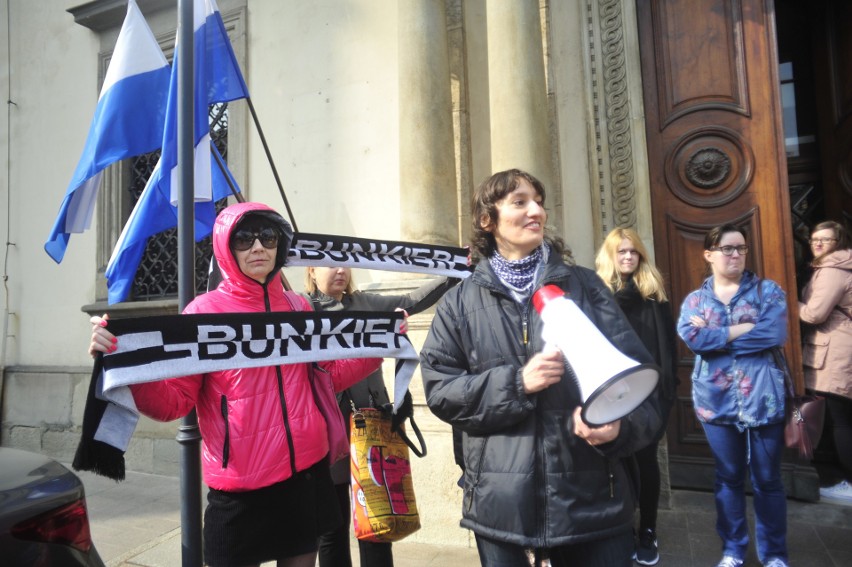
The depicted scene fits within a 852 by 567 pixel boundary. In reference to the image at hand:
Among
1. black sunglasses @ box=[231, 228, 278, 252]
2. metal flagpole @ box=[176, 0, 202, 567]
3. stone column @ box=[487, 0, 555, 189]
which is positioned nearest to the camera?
black sunglasses @ box=[231, 228, 278, 252]

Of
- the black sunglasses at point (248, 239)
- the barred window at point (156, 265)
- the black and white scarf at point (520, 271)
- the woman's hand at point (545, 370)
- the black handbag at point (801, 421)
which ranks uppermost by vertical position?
the barred window at point (156, 265)

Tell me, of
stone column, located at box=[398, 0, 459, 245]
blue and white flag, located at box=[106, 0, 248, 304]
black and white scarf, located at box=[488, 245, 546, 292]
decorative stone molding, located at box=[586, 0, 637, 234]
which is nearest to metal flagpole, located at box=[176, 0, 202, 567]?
blue and white flag, located at box=[106, 0, 248, 304]

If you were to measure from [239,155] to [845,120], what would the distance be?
5633mm

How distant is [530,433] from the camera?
1824 mm

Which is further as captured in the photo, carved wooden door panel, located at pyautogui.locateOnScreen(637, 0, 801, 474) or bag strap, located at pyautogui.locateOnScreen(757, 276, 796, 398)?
carved wooden door panel, located at pyautogui.locateOnScreen(637, 0, 801, 474)

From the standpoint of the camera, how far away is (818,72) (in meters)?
5.51

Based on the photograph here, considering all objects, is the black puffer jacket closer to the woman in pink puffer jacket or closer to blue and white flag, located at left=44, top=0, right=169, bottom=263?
the woman in pink puffer jacket

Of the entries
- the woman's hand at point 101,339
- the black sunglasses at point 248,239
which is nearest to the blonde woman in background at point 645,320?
the black sunglasses at point 248,239

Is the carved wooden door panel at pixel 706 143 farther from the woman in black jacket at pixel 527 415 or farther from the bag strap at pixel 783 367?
the woman in black jacket at pixel 527 415

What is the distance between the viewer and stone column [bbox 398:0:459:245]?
471cm

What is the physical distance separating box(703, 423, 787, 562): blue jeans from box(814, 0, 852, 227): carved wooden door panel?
2.92 meters

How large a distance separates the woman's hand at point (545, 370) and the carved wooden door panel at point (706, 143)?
142 inches

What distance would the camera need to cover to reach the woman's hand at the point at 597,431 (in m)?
1.69

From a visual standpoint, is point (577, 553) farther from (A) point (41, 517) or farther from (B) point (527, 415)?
(A) point (41, 517)
